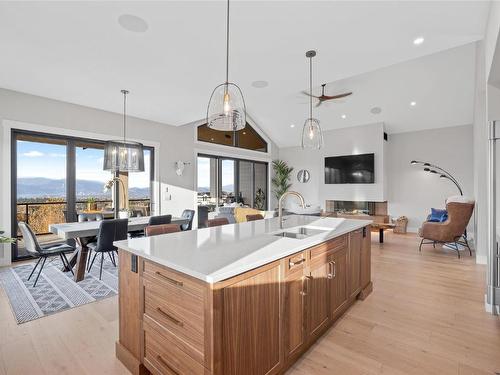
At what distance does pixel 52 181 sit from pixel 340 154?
24.3ft

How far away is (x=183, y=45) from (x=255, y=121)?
6103mm

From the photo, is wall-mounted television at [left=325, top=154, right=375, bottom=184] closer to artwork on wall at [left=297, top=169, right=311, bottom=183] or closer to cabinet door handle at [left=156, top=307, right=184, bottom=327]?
artwork on wall at [left=297, top=169, right=311, bottom=183]

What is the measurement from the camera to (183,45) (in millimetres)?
3170

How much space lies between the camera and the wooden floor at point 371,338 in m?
1.87

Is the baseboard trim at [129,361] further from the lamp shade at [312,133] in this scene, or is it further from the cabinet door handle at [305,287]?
the lamp shade at [312,133]

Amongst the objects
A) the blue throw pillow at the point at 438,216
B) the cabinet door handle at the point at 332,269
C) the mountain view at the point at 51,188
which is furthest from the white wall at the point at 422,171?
the mountain view at the point at 51,188

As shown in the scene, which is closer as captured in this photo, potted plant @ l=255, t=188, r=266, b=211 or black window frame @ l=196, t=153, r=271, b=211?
black window frame @ l=196, t=153, r=271, b=211

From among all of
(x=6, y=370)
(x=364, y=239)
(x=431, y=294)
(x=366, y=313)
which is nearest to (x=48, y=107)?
(x=6, y=370)

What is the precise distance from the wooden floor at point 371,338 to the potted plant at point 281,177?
668 cm

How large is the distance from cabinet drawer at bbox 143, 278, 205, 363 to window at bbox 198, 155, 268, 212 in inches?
235

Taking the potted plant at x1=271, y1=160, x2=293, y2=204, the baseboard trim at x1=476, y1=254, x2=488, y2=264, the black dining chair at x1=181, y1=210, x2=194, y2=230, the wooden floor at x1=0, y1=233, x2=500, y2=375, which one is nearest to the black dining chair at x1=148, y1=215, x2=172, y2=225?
the black dining chair at x1=181, y1=210, x2=194, y2=230

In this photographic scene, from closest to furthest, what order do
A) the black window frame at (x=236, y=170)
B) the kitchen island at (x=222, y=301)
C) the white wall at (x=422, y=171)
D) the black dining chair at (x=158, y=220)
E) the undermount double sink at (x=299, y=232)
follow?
1. the kitchen island at (x=222, y=301)
2. the undermount double sink at (x=299, y=232)
3. the black dining chair at (x=158, y=220)
4. the white wall at (x=422, y=171)
5. the black window frame at (x=236, y=170)

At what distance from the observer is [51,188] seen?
192 inches

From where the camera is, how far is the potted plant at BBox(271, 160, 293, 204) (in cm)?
986
